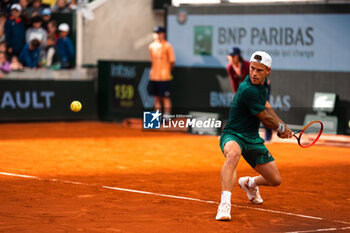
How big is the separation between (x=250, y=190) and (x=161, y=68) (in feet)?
32.5

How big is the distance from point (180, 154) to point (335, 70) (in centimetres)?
453

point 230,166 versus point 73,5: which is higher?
point 73,5

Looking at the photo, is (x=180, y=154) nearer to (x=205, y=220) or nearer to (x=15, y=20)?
(x=205, y=220)

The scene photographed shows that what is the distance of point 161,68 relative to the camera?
17.9m

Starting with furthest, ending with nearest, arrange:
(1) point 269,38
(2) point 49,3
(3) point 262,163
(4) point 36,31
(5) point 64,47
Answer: (2) point 49,3 < (5) point 64,47 < (4) point 36,31 < (1) point 269,38 < (3) point 262,163

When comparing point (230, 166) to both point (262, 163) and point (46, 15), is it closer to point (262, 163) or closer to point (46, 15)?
point (262, 163)

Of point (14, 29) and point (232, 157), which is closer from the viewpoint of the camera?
point (232, 157)

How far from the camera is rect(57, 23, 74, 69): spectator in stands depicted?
18969 millimetres

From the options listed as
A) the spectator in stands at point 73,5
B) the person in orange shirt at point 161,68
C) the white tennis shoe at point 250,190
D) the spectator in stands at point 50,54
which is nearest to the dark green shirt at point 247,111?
the white tennis shoe at point 250,190

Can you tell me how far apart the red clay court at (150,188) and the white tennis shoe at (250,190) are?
80mm

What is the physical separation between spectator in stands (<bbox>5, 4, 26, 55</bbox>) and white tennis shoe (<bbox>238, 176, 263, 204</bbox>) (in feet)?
37.2

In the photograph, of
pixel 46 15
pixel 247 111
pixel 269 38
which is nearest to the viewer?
pixel 247 111

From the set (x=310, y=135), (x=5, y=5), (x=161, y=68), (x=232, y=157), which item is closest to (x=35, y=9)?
(x=5, y=5)

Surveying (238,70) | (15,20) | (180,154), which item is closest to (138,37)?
(15,20)
